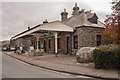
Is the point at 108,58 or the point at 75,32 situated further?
the point at 75,32

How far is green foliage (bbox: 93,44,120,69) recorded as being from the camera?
284 inches

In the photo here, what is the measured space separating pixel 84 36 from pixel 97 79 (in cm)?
1082

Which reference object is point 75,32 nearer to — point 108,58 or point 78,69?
point 78,69

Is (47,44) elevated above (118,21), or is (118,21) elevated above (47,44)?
(118,21)

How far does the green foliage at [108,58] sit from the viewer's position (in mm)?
7219

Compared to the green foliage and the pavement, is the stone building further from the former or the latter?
the green foliage

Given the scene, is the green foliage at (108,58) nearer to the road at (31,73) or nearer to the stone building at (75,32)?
the road at (31,73)

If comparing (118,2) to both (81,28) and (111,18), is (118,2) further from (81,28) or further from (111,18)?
(81,28)

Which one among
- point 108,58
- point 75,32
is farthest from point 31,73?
point 75,32

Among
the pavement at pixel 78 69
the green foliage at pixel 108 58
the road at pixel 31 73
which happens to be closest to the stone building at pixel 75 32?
the pavement at pixel 78 69

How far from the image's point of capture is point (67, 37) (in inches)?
749

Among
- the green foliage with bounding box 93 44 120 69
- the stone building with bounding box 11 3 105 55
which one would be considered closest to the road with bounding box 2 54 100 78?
the green foliage with bounding box 93 44 120 69

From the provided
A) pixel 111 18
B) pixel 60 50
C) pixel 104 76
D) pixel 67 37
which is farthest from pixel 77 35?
pixel 104 76

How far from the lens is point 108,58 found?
7332 millimetres
